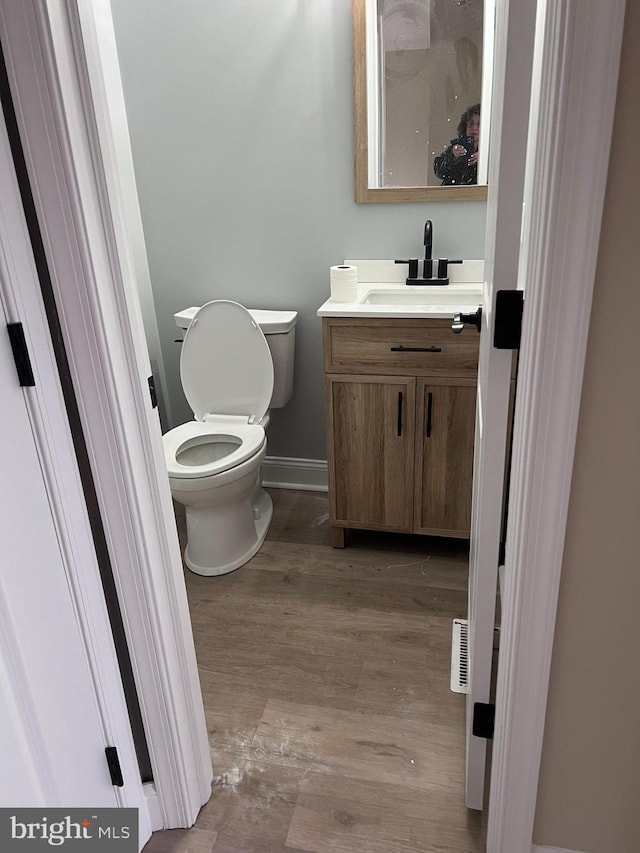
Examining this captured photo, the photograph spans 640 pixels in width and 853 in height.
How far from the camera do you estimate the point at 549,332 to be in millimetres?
893

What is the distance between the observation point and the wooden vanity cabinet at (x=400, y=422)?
6.77ft

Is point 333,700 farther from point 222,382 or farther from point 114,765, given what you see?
point 222,382

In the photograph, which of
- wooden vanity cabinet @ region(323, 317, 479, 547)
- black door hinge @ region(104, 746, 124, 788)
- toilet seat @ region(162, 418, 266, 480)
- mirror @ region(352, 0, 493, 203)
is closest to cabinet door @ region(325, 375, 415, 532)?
wooden vanity cabinet @ region(323, 317, 479, 547)

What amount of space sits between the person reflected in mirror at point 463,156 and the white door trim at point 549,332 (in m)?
1.37

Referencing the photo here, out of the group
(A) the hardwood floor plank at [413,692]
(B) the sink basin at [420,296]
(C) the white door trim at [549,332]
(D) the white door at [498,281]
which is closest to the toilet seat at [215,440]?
(B) the sink basin at [420,296]

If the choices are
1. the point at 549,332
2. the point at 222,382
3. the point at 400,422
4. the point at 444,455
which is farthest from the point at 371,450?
the point at 549,332

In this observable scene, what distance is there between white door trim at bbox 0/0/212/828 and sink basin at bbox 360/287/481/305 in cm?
132

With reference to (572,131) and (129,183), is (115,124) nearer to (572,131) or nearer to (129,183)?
(129,183)

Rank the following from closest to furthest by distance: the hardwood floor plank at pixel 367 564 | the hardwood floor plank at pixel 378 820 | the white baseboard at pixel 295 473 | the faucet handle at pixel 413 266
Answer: the hardwood floor plank at pixel 378 820 → the hardwood floor plank at pixel 367 564 → the faucet handle at pixel 413 266 → the white baseboard at pixel 295 473

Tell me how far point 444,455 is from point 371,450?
10.2 inches

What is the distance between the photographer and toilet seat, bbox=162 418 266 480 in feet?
7.22

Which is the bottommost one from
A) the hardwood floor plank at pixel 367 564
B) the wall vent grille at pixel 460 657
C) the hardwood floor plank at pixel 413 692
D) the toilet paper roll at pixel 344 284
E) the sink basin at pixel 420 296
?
the hardwood floor plank at pixel 367 564

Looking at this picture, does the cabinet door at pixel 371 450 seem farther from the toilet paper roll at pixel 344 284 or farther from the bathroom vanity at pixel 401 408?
the toilet paper roll at pixel 344 284

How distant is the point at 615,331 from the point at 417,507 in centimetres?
144
